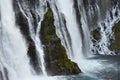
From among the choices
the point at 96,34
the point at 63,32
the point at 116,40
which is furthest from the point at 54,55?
the point at 116,40

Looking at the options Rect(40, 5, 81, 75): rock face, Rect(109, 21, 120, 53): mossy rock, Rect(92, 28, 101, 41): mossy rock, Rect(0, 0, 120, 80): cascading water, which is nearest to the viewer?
Rect(0, 0, 120, 80): cascading water

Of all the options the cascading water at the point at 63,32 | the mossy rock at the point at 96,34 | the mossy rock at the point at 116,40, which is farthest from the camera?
the mossy rock at the point at 96,34

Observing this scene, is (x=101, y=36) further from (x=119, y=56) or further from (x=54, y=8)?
(x=54, y=8)

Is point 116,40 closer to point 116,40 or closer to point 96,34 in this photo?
point 116,40

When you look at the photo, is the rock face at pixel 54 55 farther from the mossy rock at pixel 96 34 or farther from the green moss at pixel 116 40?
the mossy rock at pixel 96 34

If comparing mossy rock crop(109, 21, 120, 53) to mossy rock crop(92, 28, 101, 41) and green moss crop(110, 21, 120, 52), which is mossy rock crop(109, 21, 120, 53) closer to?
green moss crop(110, 21, 120, 52)

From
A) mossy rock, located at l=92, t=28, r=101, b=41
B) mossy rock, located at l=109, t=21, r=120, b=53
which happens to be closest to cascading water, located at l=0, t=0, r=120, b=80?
mossy rock, located at l=92, t=28, r=101, b=41

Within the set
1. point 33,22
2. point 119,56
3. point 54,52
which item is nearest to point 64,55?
point 54,52

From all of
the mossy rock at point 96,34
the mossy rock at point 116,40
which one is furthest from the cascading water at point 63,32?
the mossy rock at point 116,40

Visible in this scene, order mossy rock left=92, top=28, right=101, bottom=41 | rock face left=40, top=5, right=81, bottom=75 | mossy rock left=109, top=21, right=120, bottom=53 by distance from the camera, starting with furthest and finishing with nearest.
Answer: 1. mossy rock left=92, top=28, right=101, bottom=41
2. mossy rock left=109, top=21, right=120, bottom=53
3. rock face left=40, top=5, right=81, bottom=75
